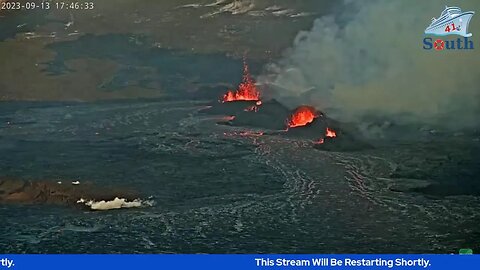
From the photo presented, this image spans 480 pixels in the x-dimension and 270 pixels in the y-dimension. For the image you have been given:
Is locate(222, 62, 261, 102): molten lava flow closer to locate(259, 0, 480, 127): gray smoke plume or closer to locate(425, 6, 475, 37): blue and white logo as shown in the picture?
locate(259, 0, 480, 127): gray smoke plume

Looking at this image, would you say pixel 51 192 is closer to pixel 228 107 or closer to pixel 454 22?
pixel 228 107

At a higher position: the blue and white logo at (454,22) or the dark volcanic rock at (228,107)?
the blue and white logo at (454,22)

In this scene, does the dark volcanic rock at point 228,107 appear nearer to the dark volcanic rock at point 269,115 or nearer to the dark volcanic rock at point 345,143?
the dark volcanic rock at point 269,115

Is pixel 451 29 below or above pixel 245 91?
above

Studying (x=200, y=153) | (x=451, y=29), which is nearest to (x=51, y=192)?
(x=200, y=153)

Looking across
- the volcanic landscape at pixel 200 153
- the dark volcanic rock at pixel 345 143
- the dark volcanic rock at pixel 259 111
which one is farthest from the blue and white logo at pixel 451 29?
the dark volcanic rock at pixel 259 111
